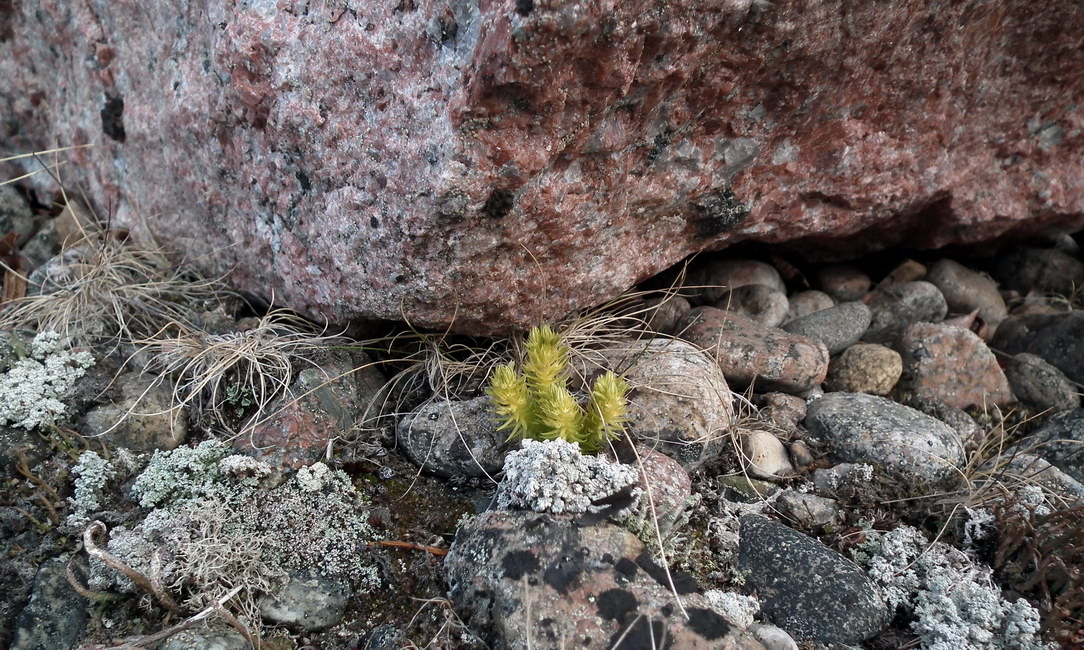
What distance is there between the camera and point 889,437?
310 cm

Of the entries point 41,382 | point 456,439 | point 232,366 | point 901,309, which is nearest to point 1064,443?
point 901,309

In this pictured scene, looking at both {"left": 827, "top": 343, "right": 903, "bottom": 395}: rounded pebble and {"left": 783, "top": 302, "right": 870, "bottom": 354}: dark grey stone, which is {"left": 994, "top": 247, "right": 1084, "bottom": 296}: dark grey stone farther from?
{"left": 827, "top": 343, "right": 903, "bottom": 395}: rounded pebble

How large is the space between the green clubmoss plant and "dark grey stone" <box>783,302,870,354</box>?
4.72 ft

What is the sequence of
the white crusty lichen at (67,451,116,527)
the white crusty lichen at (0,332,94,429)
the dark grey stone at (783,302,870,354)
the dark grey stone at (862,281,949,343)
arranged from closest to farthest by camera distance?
1. the white crusty lichen at (67,451,116,527)
2. the white crusty lichen at (0,332,94,429)
3. the dark grey stone at (783,302,870,354)
4. the dark grey stone at (862,281,949,343)

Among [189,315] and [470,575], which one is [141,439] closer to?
[189,315]

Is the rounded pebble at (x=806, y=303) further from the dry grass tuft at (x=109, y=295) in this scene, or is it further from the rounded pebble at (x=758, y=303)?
the dry grass tuft at (x=109, y=295)

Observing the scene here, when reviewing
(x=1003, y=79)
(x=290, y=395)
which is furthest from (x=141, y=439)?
(x=1003, y=79)

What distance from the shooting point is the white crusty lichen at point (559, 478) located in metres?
2.49

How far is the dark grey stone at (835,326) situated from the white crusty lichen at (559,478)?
1.57 metres

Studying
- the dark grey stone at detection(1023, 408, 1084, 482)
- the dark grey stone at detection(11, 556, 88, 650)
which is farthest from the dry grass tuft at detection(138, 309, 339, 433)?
the dark grey stone at detection(1023, 408, 1084, 482)

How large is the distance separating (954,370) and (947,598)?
4.88 feet

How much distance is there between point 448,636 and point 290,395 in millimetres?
1294

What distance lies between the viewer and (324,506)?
2742 millimetres

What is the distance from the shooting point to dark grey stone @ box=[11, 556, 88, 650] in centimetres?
235
